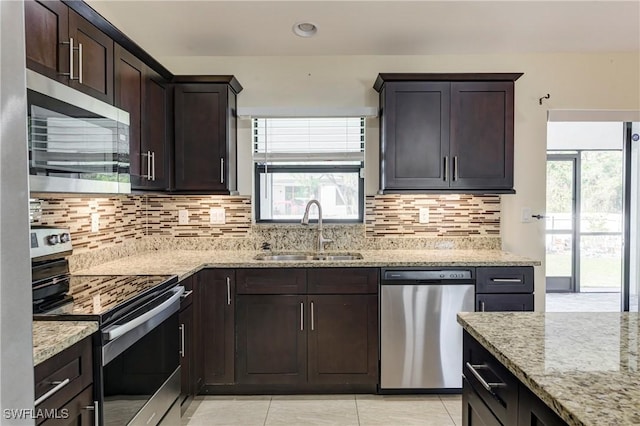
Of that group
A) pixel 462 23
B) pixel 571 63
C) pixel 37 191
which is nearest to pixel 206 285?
pixel 37 191

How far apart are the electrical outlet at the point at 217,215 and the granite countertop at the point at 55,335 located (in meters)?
1.86

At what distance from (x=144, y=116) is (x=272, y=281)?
4.34ft

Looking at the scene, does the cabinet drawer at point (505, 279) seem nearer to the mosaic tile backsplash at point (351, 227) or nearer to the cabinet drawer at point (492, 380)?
the mosaic tile backsplash at point (351, 227)

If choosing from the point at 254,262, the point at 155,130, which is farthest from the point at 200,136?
the point at 254,262

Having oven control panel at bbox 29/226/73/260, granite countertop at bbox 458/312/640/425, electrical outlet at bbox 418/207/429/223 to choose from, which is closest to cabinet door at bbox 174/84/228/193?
oven control panel at bbox 29/226/73/260

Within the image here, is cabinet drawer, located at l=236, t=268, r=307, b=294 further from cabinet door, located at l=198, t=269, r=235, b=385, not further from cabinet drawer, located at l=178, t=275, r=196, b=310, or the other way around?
cabinet drawer, located at l=178, t=275, r=196, b=310

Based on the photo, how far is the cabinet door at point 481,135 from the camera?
2.79 meters

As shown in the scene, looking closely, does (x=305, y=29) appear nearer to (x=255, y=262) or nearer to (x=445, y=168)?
(x=445, y=168)

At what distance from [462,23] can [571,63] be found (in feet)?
3.79

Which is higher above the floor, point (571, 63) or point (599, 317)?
point (571, 63)

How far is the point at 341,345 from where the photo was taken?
259cm

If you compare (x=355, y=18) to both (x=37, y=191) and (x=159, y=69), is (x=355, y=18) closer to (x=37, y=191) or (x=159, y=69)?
(x=159, y=69)

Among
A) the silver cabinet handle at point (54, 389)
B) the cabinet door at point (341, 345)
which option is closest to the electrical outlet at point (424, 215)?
the cabinet door at point (341, 345)

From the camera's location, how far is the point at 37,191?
4.39ft
